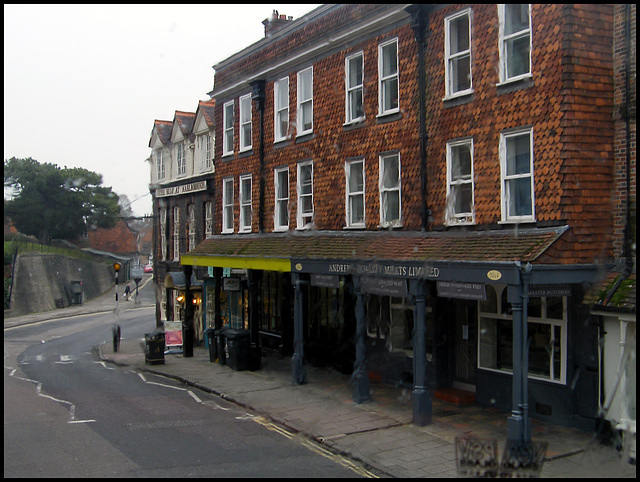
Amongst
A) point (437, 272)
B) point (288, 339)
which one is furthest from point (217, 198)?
point (437, 272)

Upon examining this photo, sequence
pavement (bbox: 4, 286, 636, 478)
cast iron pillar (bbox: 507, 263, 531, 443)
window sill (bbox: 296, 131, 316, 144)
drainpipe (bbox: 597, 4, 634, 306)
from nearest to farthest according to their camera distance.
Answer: pavement (bbox: 4, 286, 636, 478) → cast iron pillar (bbox: 507, 263, 531, 443) → drainpipe (bbox: 597, 4, 634, 306) → window sill (bbox: 296, 131, 316, 144)

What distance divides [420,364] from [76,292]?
1794 inches

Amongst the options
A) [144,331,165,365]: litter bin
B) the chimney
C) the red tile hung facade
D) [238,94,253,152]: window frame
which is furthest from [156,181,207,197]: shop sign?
the red tile hung facade

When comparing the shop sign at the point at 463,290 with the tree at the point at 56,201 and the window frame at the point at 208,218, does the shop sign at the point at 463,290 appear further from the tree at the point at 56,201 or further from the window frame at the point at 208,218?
the tree at the point at 56,201

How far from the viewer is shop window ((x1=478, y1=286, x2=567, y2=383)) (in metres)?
11.9

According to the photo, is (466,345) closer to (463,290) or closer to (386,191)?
(463,290)

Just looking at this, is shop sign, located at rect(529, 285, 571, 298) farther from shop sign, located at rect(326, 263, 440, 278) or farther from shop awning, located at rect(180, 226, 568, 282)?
shop sign, located at rect(326, 263, 440, 278)

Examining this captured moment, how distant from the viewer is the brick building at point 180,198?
27266 millimetres

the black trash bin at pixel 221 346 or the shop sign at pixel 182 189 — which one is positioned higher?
the shop sign at pixel 182 189

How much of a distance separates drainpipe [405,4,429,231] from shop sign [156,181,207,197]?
47.0 feet

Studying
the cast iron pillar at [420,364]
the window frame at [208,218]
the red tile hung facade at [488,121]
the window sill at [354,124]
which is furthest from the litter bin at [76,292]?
the cast iron pillar at [420,364]

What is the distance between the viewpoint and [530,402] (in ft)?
41.1

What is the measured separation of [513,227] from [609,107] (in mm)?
2748

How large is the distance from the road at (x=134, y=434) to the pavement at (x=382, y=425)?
1.65ft
